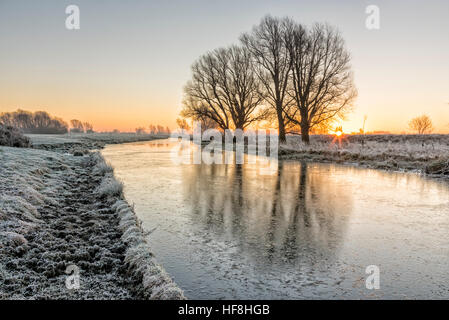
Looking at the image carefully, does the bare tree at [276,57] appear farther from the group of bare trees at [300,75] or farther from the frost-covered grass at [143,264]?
the frost-covered grass at [143,264]

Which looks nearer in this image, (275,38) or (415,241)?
(415,241)

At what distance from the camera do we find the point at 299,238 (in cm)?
581

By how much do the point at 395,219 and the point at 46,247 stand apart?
682cm

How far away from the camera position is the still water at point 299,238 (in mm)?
3978

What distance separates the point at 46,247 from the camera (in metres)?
5.26

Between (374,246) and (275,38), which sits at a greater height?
(275,38)

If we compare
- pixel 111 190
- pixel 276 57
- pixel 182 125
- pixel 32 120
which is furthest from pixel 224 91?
pixel 32 120

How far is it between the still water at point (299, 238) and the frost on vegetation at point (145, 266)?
23 centimetres

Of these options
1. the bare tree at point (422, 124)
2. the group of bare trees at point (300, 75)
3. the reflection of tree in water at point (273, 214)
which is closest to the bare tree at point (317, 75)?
the group of bare trees at point (300, 75)

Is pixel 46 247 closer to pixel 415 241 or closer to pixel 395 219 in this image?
pixel 415 241

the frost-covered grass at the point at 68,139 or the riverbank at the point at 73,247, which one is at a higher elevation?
the frost-covered grass at the point at 68,139
